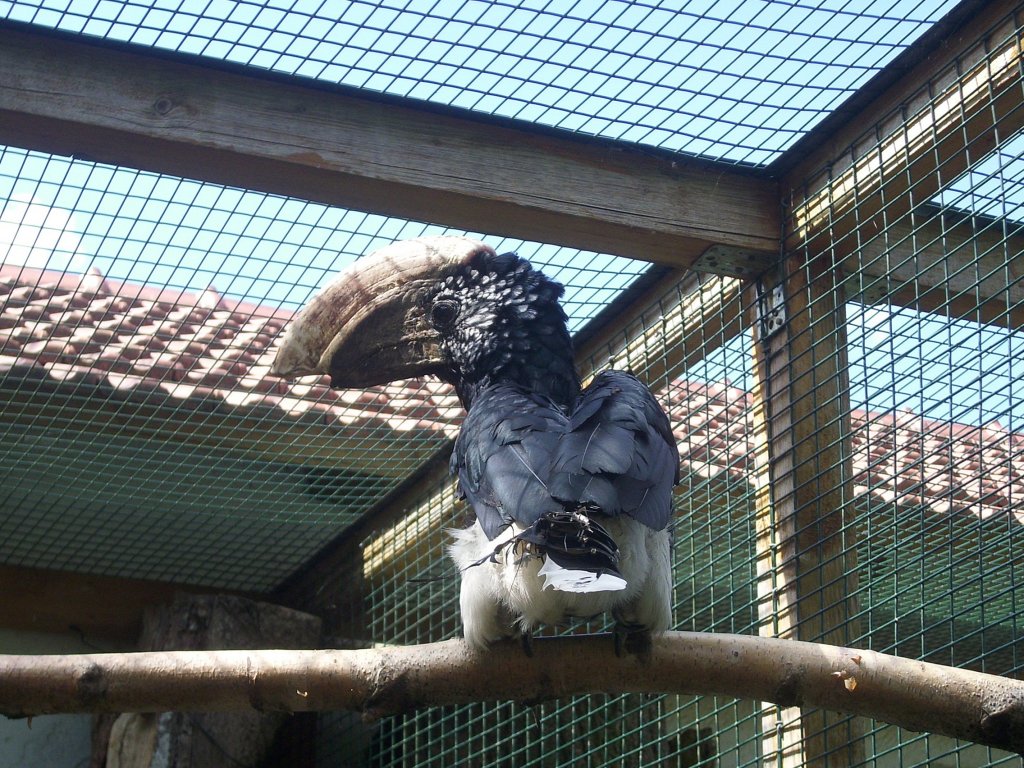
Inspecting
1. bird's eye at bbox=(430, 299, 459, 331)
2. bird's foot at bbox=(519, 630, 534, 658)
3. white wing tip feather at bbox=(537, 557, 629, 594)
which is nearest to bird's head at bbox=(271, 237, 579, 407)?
bird's eye at bbox=(430, 299, 459, 331)

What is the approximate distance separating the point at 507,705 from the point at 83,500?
→ 153 centimetres

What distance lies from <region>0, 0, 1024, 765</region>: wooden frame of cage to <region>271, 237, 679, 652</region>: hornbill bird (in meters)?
0.19

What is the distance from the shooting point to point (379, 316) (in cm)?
295

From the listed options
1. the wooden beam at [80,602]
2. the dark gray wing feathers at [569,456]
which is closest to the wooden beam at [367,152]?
the dark gray wing feathers at [569,456]

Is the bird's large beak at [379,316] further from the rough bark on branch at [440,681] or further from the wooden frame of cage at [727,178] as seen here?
the rough bark on branch at [440,681]

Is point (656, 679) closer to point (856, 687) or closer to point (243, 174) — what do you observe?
point (856, 687)

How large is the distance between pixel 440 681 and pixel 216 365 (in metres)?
A: 1.73

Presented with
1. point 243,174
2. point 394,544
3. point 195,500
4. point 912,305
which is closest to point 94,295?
point 243,174

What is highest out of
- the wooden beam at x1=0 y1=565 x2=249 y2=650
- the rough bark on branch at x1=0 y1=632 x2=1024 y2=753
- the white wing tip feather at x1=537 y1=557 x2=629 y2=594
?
the wooden beam at x1=0 y1=565 x2=249 y2=650

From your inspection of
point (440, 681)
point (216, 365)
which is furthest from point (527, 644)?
point (216, 365)

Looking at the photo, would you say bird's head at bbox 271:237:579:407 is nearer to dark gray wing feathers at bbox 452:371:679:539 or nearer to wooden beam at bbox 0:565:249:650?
dark gray wing feathers at bbox 452:371:679:539

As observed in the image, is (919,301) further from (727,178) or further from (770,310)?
(727,178)

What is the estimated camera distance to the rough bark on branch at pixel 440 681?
1890 millimetres

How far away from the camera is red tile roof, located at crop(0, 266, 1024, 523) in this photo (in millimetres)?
3209
